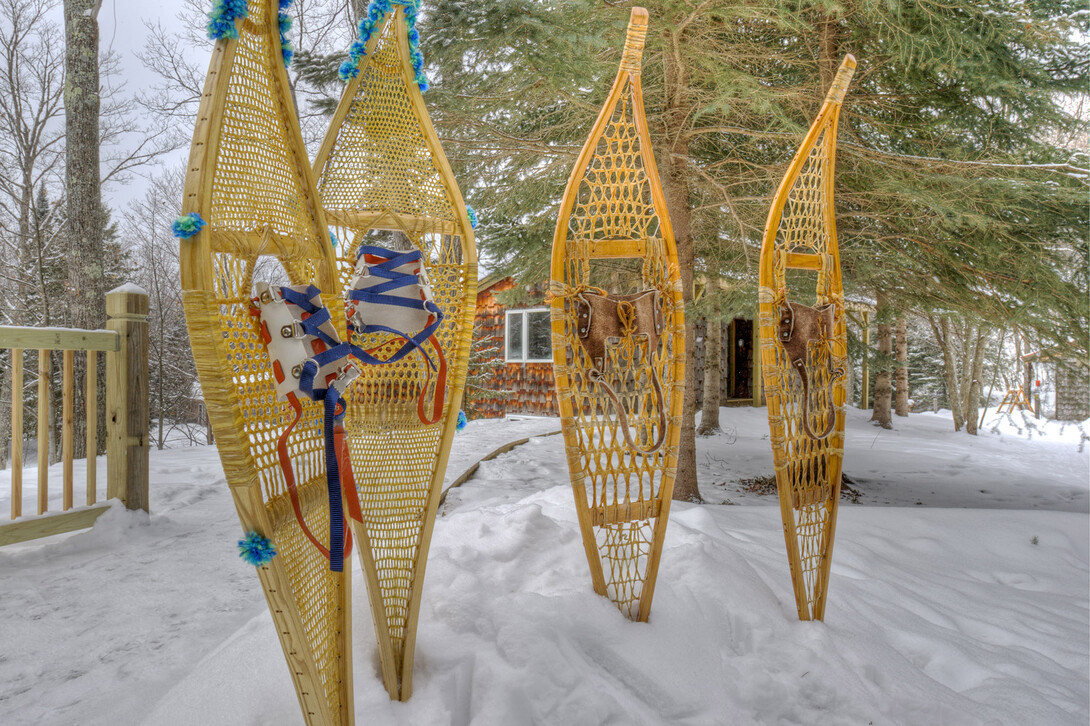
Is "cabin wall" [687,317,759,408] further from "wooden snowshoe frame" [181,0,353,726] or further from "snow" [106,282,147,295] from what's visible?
"wooden snowshoe frame" [181,0,353,726]

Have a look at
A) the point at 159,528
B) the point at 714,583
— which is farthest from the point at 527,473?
the point at 714,583

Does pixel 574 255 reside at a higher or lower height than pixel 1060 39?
lower

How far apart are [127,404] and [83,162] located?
3107mm

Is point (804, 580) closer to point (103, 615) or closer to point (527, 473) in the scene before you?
point (103, 615)

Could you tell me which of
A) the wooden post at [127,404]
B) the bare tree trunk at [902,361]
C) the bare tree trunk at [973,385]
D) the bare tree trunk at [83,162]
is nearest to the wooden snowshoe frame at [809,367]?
the wooden post at [127,404]

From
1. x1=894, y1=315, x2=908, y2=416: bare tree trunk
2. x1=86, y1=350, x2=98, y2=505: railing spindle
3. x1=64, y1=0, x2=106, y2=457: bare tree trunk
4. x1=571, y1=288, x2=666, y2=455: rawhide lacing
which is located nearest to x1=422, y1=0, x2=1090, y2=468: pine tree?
x1=571, y1=288, x2=666, y2=455: rawhide lacing

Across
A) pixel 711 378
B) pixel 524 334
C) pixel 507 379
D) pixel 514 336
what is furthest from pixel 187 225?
pixel 507 379

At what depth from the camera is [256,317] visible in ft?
3.73

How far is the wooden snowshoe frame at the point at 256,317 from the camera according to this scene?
1017 millimetres

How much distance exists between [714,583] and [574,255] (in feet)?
4.05

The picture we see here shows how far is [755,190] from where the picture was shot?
4328mm

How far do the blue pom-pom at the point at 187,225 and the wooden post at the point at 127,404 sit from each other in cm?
260

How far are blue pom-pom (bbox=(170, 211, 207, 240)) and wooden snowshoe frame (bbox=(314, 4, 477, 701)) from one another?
1.94 ft

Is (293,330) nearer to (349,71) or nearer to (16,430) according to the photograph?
(349,71)
